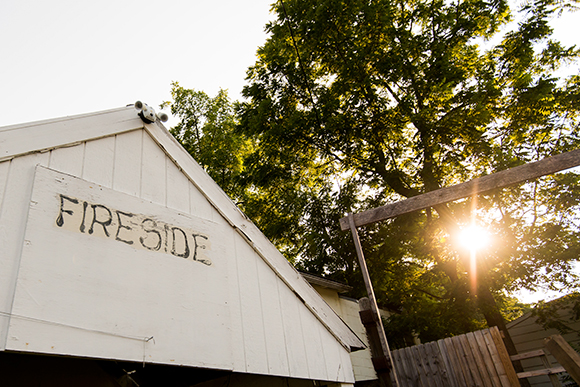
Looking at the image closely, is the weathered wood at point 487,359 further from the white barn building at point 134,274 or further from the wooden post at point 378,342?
the white barn building at point 134,274

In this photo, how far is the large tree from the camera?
11.3 metres

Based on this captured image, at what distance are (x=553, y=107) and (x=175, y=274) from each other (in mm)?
12949

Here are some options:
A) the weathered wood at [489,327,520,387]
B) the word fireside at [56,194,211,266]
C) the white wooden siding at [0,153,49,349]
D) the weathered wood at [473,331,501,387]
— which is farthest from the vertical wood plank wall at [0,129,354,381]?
the weathered wood at [489,327,520,387]

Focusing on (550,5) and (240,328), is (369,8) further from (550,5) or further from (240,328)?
(240,328)

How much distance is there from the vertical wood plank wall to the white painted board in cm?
9

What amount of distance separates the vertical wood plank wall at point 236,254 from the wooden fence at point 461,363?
237 cm

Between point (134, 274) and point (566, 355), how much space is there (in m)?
4.35

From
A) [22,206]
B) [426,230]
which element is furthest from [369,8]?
[22,206]

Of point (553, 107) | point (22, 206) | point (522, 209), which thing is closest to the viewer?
point (22, 206)

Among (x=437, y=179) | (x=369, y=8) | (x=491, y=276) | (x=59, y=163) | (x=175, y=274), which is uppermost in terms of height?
(x=369, y=8)

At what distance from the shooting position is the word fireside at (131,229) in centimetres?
262

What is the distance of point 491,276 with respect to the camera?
11.0 m

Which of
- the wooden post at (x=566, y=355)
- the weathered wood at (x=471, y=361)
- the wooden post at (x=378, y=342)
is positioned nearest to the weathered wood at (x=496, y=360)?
the weathered wood at (x=471, y=361)

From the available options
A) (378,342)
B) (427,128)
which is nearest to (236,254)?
(378,342)
